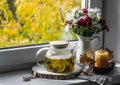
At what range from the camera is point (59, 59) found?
1440 millimetres

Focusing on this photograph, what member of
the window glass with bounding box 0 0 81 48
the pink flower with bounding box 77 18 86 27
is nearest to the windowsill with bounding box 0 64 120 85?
the window glass with bounding box 0 0 81 48

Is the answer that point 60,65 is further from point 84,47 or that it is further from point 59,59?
point 84,47

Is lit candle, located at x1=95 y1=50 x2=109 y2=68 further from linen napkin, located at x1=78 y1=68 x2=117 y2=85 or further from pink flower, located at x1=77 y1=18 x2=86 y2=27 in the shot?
pink flower, located at x1=77 y1=18 x2=86 y2=27

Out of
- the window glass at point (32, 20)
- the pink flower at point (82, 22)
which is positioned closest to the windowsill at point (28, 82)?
the window glass at point (32, 20)

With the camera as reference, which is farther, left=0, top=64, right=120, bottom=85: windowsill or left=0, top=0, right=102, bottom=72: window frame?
left=0, top=0, right=102, bottom=72: window frame

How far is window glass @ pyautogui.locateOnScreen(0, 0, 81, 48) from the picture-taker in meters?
1.49

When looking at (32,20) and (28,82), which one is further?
(32,20)

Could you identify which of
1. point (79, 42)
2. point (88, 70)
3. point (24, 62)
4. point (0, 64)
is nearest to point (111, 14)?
point (79, 42)

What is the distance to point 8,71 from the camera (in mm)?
1535

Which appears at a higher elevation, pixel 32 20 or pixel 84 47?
pixel 32 20

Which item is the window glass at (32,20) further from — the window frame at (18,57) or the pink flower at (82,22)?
the pink flower at (82,22)

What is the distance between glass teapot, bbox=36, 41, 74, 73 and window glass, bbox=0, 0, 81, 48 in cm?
14

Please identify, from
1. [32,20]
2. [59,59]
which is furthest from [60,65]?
[32,20]

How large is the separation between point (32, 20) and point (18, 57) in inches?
7.5
